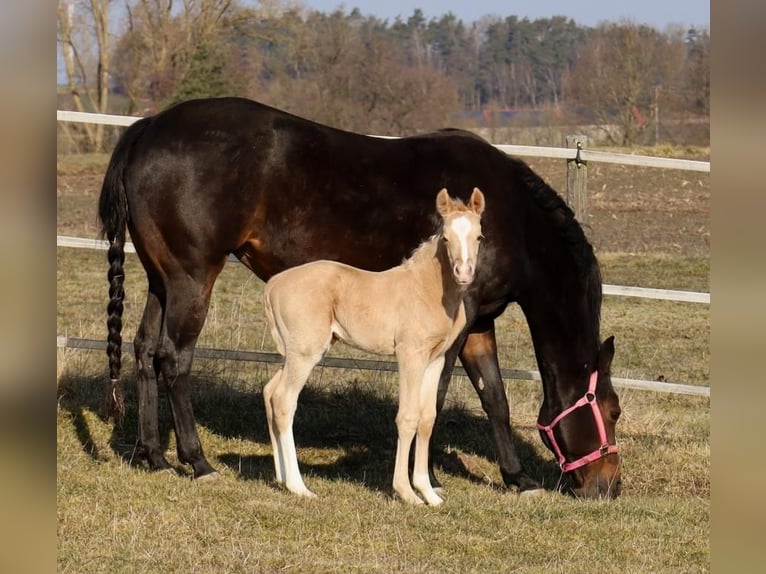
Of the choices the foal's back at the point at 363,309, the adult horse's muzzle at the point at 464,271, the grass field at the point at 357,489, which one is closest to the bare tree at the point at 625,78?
the grass field at the point at 357,489

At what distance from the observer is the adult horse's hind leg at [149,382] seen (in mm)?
5887

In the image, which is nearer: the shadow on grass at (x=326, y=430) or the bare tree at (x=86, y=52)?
the shadow on grass at (x=326, y=430)

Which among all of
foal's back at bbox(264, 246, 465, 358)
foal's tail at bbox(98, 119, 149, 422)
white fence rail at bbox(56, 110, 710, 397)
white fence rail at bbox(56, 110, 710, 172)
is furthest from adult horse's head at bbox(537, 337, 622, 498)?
foal's tail at bbox(98, 119, 149, 422)

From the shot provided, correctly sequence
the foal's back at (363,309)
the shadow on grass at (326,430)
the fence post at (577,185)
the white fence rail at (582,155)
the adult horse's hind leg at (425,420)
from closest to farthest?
1. the foal's back at (363,309)
2. the adult horse's hind leg at (425,420)
3. the shadow on grass at (326,430)
4. the white fence rail at (582,155)
5. the fence post at (577,185)

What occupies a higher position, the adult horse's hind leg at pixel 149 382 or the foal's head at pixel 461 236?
the foal's head at pixel 461 236

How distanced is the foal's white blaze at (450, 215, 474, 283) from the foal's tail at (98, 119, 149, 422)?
7.19 feet

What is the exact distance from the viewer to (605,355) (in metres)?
5.59

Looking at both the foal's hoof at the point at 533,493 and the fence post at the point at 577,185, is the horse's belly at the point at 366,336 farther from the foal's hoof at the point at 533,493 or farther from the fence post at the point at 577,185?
the fence post at the point at 577,185

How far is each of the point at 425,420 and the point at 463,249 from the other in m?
1.19

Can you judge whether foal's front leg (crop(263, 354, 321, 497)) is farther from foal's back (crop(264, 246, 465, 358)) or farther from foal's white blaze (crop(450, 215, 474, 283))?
foal's white blaze (crop(450, 215, 474, 283))

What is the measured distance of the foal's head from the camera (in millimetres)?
4363

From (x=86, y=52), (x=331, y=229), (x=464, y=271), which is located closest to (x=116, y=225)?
(x=331, y=229)
